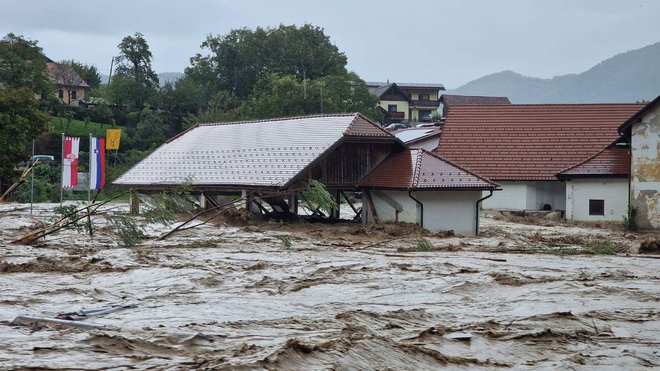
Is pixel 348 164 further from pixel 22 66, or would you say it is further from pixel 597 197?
pixel 22 66

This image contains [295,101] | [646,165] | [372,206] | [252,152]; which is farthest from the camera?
[295,101]

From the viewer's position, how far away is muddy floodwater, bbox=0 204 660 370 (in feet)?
42.4

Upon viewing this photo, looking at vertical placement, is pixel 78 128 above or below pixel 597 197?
above

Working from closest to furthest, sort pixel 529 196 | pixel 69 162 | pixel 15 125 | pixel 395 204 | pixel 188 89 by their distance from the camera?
1. pixel 69 162
2. pixel 395 204
3. pixel 529 196
4. pixel 15 125
5. pixel 188 89

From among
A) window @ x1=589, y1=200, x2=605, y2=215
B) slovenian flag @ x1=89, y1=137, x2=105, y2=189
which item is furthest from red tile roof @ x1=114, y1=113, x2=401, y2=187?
window @ x1=589, y1=200, x2=605, y2=215

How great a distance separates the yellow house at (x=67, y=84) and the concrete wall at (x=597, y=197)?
56194 millimetres

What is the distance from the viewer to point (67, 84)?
3632 inches

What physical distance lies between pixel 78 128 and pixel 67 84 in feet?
63.2

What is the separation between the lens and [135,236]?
2609 centimetres

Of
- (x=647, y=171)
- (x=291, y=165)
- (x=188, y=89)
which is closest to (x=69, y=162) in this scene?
(x=291, y=165)

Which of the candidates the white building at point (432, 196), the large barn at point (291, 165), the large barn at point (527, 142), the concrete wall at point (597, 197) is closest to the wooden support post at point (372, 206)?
the white building at point (432, 196)

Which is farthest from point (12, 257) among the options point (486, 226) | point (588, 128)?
point (588, 128)

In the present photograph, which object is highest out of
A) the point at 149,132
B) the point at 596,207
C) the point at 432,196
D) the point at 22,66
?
the point at 22,66

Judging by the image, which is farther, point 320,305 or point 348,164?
point 348,164
